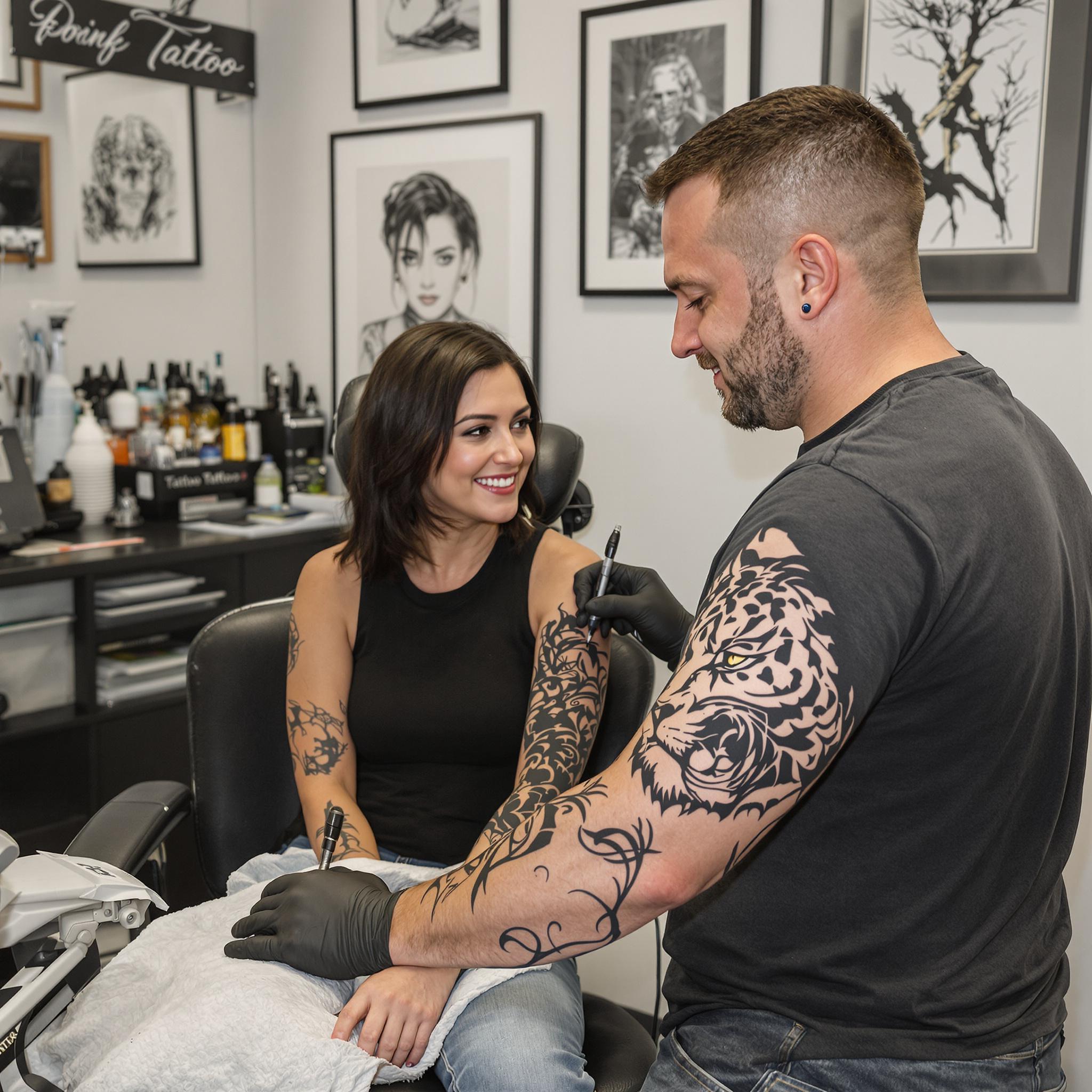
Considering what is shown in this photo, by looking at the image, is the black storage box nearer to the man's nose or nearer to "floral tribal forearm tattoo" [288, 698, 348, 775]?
"floral tribal forearm tattoo" [288, 698, 348, 775]

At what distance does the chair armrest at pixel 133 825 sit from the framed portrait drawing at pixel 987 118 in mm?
1572

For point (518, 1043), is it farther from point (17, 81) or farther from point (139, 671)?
point (17, 81)

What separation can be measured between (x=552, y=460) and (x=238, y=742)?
0.69m

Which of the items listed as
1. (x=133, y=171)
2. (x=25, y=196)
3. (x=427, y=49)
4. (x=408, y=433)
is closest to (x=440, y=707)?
(x=408, y=433)

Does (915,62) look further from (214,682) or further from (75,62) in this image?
(75,62)

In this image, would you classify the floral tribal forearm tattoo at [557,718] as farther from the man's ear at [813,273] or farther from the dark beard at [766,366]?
the man's ear at [813,273]

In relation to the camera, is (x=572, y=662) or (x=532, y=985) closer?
(x=532, y=985)

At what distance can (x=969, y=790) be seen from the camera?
963mm

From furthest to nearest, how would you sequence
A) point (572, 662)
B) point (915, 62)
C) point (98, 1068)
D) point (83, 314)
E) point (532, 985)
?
point (83, 314) < point (915, 62) < point (572, 662) < point (532, 985) < point (98, 1068)

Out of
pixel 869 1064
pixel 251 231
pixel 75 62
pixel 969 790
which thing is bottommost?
pixel 869 1064

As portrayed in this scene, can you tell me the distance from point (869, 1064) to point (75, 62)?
2745 mm

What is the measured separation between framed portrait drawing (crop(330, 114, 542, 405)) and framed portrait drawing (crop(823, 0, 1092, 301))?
0.88m

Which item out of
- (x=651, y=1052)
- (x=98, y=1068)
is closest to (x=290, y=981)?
(x=98, y=1068)

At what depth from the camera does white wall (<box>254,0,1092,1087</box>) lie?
7.25 feet
